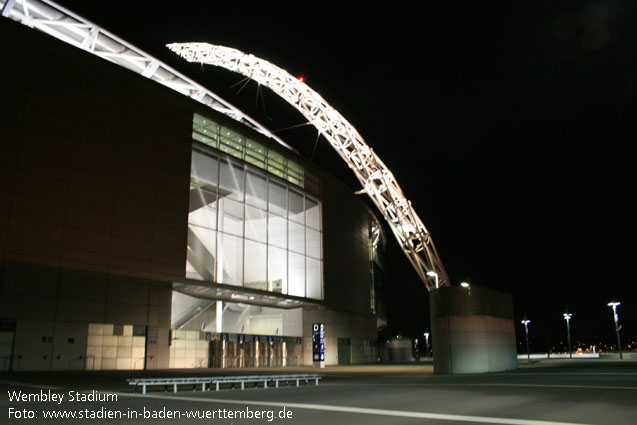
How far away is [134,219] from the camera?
105ft

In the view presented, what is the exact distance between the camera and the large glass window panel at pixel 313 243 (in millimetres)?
46844

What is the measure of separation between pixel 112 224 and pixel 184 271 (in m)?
5.81

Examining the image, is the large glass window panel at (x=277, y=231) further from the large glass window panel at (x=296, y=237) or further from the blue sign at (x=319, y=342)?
the blue sign at (x=319, y=342)

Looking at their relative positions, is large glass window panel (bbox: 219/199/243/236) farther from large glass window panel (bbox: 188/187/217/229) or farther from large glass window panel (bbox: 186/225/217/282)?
large glass window panel (bbox: 186/225/217/282)

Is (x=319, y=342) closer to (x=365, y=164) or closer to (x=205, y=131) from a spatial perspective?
(x=365, y=164)

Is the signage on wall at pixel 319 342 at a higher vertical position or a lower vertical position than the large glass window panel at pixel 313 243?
lower

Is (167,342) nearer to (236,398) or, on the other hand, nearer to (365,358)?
(236,398)

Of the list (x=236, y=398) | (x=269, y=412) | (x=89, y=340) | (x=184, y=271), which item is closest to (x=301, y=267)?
(x=184, y=271)

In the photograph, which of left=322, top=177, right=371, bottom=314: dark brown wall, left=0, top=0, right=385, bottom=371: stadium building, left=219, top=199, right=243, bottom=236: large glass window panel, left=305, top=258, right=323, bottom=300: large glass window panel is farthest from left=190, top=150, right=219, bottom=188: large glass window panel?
left=322, top=177, right=371, bottom=314: dark brown wall

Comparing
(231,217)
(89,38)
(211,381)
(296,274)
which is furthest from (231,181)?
(211,381)

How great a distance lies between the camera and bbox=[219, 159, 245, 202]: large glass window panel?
39188mm

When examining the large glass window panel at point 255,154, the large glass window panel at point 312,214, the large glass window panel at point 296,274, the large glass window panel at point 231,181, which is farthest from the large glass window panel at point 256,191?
the large glass window panel at point 312,214

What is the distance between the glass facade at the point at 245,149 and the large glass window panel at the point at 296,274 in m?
6.97

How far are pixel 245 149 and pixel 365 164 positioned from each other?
10590 millimetres
